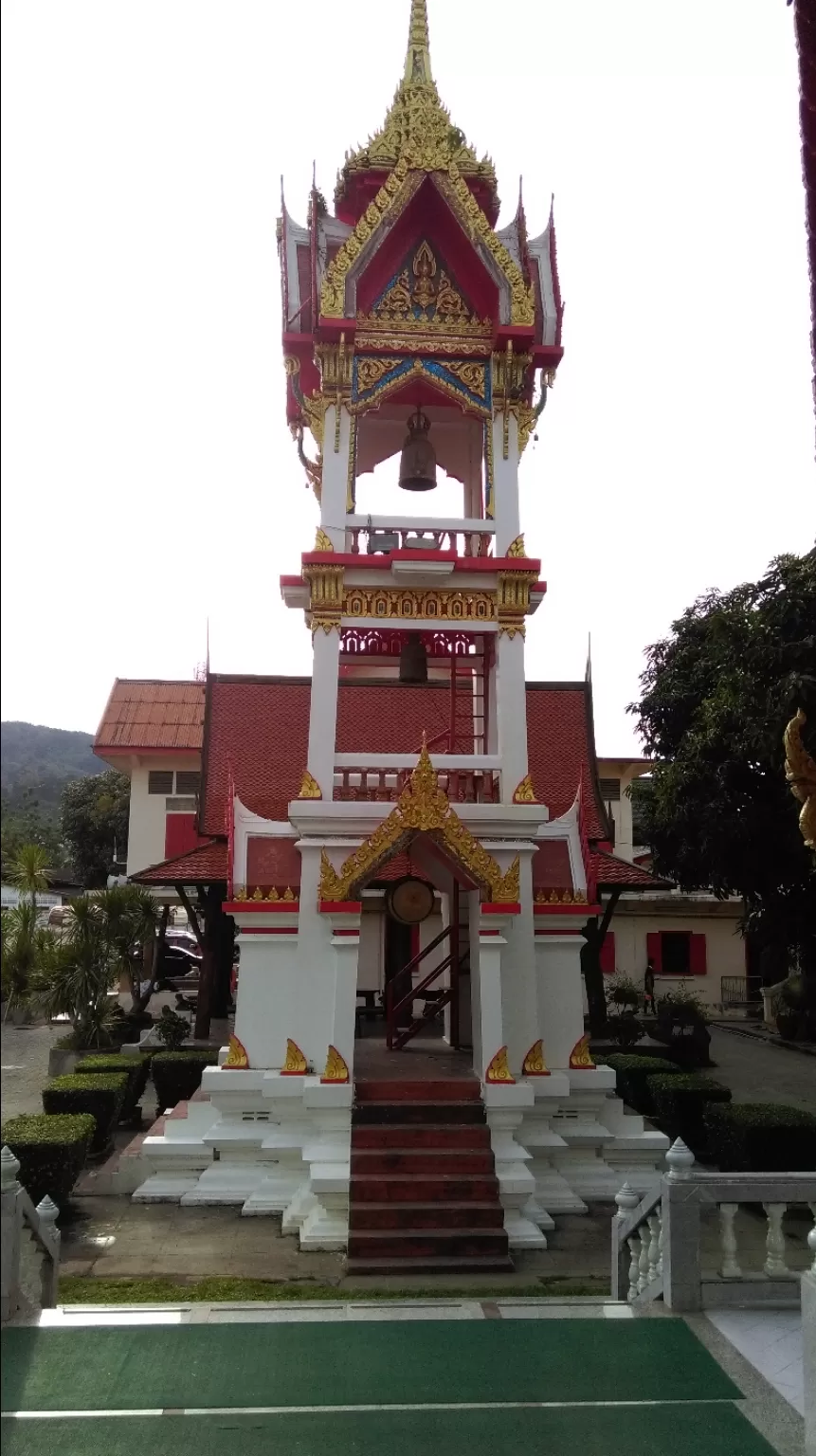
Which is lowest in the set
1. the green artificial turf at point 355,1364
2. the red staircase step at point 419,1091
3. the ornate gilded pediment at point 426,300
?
the green artificial turf at point 355,1364

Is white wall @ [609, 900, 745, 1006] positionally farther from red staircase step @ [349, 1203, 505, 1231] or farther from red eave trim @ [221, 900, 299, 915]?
red staircase step @ [349, 1203, 505, 1231]

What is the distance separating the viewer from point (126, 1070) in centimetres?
1344

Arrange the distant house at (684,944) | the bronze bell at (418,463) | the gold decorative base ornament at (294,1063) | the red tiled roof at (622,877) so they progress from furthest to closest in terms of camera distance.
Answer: the distant house at (684,944)
the red tiled roof at (622,877)
the bronze bell at (418,463)
the gold decorative base ornament at (294,1063)

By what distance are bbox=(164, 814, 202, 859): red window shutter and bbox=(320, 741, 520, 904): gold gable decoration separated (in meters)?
19.3

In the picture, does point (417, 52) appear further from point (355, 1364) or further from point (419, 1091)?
point (355, 1364)

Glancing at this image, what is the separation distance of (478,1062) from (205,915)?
8.96m

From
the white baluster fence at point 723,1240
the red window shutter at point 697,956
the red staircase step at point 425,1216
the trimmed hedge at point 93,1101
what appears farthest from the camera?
the red window shutter at point 697,956

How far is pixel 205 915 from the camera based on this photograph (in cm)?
1802

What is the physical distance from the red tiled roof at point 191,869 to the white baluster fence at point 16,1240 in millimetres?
8597

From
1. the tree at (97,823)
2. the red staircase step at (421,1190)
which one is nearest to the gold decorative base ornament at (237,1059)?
the red staircase step at (421,1190)

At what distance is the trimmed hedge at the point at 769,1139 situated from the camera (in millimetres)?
10289

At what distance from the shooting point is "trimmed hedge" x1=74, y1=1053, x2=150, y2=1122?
1342 centimetres

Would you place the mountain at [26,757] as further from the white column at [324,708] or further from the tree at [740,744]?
the tree at [740,744]

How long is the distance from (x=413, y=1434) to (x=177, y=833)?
24336 mm
